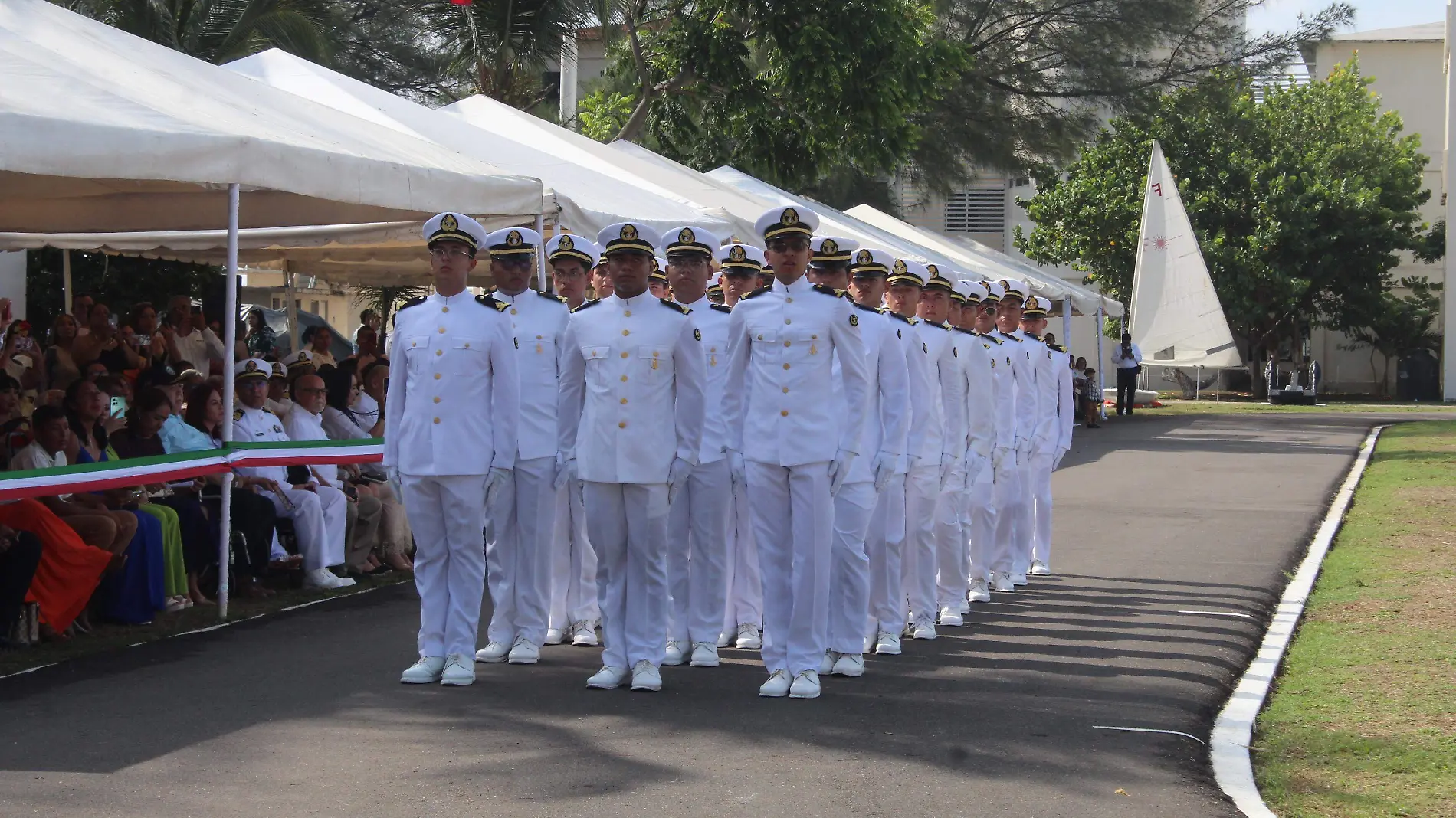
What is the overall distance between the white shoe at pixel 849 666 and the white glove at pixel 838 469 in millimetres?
882

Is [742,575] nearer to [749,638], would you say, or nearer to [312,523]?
[749,638]

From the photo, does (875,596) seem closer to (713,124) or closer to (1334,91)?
(713,124)

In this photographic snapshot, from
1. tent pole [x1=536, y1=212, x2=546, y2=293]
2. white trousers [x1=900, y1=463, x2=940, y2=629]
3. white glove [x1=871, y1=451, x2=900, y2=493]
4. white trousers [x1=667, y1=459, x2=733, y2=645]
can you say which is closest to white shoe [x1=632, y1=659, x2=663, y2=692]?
white trousers [x1=667, y1=459, x2=733, y2=645]

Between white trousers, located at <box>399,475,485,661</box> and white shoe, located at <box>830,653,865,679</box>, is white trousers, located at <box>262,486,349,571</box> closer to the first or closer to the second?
white trousers, located at <box>399,475,485,661</box>

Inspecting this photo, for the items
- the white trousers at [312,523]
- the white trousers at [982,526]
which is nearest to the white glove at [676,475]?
the white trousers at [982,526]

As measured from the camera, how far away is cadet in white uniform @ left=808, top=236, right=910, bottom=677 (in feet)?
26.0

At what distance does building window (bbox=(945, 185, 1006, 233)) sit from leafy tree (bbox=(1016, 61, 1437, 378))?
9376 millimetres

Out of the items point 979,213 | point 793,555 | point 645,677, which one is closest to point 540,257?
point 793,555

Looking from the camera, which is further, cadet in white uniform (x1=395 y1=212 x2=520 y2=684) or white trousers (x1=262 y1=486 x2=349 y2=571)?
white trousers (x1=262 y1=486 x2=349 y2=571)

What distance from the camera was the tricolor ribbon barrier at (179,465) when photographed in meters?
8.36

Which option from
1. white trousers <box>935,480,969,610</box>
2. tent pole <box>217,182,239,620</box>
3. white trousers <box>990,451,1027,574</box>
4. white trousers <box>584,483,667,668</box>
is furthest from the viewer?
white trousers <box>990,451,1027,574</box>

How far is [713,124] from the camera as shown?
26703mm

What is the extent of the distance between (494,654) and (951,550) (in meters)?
3.05

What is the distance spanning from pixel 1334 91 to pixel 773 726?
46.5 m
